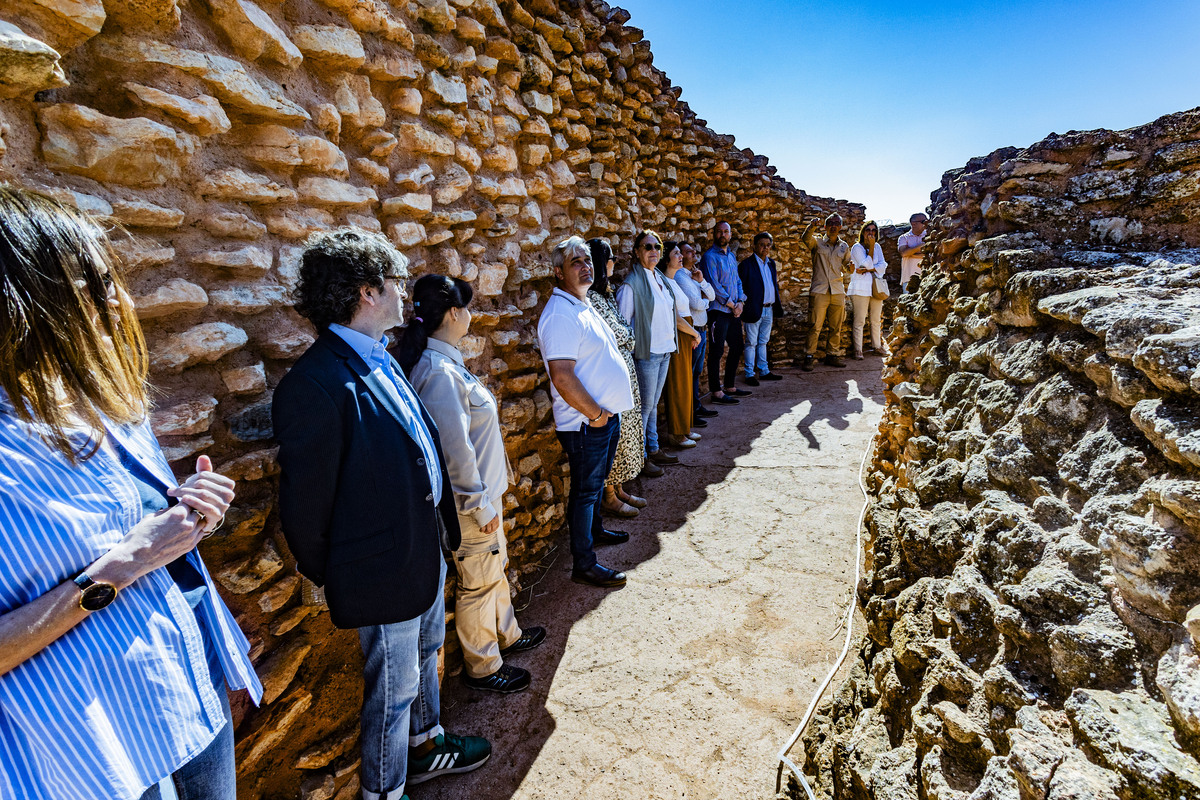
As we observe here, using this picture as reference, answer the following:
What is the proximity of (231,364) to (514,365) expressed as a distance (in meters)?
1.58

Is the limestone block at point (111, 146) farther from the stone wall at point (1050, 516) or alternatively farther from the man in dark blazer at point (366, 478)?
the stone wall at point (1050, 516)

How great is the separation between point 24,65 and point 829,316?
7.45 metres

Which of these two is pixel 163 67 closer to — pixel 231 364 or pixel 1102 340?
pixel 231 364

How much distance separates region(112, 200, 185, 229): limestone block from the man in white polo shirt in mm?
1568

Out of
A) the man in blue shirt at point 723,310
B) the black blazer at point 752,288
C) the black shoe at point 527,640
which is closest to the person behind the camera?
the black shoe at point 527,640

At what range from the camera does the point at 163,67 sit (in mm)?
1520

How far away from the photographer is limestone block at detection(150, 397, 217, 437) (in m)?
1.43

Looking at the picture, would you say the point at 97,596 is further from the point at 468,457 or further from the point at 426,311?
the point at 426,311

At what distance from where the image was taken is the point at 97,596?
2.93ft

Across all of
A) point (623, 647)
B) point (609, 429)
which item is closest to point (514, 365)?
point (609, 429)

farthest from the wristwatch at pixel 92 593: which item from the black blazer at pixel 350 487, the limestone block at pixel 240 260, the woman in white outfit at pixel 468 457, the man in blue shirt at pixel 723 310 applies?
the man in blue shirt at pixel 723 310

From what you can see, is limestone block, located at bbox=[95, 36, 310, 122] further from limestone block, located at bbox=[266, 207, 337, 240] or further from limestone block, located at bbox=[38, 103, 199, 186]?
limestone block, located at bbox=[266, 207, 337, 240]

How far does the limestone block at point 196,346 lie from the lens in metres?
1.48

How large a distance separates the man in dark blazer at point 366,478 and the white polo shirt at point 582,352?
3.48 ft
